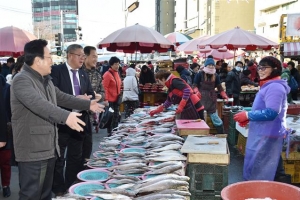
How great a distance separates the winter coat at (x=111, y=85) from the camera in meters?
8.38

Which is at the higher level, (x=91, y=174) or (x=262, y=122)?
(x=262, y=122)

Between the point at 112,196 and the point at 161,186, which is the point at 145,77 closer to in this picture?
the point at 161,186

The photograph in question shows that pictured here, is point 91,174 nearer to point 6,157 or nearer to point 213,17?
point 6,157

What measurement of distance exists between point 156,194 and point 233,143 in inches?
217

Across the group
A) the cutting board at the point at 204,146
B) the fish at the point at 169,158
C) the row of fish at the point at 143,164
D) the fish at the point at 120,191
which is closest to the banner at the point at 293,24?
the row of fish at the point at 143,164

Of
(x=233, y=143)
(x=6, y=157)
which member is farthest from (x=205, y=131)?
(x=233, y=143)

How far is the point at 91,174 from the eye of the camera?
364cm

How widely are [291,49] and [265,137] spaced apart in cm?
773

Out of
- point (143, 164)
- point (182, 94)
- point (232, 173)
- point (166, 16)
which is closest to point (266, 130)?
point (143, 164)

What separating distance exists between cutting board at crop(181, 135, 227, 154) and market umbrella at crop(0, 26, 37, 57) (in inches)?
248

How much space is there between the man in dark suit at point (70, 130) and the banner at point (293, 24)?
23.4 ft

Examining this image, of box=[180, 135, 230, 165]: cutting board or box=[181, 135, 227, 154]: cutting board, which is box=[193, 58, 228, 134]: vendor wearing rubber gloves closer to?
box=[181, 135, 227, 154]: cutting board

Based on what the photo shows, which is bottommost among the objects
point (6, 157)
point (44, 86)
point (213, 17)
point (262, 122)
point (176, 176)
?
point (6, 157)

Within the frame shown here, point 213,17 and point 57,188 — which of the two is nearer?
point 57,188
